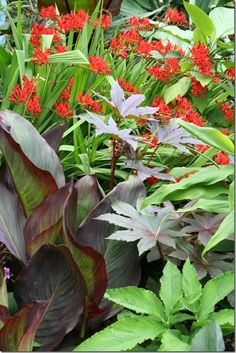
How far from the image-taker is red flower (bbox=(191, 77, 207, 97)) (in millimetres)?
2283

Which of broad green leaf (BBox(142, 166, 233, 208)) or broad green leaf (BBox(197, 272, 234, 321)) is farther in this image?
broad green leaf (BBox(142, 166, 233, 208))

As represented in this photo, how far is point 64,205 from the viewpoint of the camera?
56.4 inches

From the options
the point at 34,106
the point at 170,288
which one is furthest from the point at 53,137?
the point at 170,288

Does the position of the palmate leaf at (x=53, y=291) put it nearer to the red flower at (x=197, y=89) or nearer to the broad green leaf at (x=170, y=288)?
the broad green leaf at (x=170, y=288)

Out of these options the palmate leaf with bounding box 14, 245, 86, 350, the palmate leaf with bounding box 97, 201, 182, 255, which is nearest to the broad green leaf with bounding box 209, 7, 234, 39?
the palmate leaf with bounding box 97, 201, 182, 255

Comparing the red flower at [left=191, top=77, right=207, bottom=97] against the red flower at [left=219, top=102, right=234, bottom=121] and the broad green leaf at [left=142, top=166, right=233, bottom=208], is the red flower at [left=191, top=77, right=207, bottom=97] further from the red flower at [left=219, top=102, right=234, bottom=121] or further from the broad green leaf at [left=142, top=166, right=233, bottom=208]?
the broad green leaf at [left=142, top=166, right=233, bottom=208]

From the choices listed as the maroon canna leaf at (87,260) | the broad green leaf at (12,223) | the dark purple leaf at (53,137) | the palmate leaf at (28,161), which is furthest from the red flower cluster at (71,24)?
the maroon canna leaf at (87,260)

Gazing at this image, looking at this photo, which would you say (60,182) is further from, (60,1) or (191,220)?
(60,1)

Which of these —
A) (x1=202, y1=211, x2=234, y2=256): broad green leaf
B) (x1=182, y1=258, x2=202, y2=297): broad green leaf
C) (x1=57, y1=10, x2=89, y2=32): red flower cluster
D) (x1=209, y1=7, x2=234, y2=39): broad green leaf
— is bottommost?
(x1=182, y1=258, x2=202, y2=297): broad green leaf

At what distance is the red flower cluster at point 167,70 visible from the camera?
2.20 meters

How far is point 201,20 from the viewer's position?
2.42m

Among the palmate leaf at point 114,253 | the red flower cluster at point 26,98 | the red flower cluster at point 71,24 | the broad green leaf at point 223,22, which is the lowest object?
the palmate leaf at point 114,253

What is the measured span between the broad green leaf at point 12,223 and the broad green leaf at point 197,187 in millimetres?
353

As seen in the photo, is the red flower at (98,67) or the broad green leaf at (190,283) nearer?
the broad green leaf at (190,283)
